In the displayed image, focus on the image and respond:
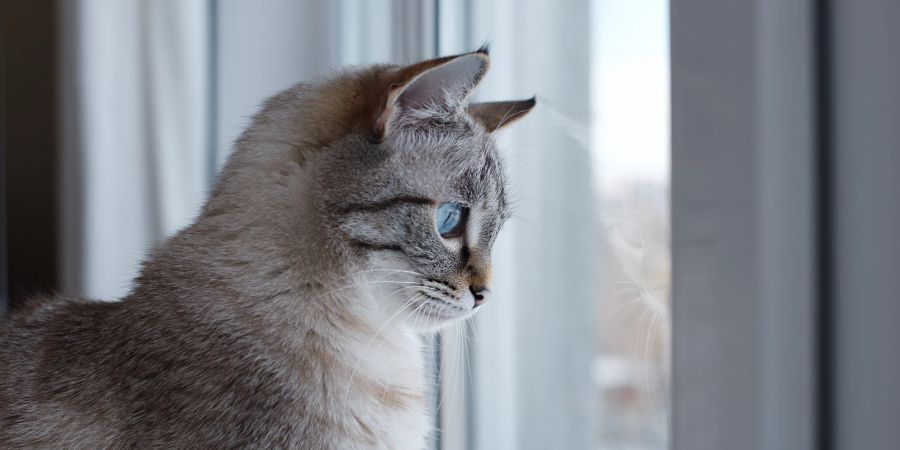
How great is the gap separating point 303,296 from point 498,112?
38cm

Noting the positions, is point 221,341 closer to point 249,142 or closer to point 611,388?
point 249,142

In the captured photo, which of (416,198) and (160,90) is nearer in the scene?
(416,198)

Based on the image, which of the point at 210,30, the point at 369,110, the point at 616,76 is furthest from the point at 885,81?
the point at 210,30

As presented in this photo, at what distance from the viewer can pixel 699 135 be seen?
0.65m

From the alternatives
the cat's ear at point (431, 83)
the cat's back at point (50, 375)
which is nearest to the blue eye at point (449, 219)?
the cat's ear at point (431, 83)

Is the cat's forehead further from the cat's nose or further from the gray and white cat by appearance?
the cat's nose

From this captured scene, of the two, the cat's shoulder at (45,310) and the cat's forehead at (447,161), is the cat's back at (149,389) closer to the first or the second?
the cat's shoulder at (45,310)

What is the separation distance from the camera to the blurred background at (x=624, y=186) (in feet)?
1.94

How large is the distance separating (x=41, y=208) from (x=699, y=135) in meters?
2.65

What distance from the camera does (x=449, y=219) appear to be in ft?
3.10

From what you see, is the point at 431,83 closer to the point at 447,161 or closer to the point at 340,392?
the point at 447,161

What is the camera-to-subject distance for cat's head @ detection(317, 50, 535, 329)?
2.93ft

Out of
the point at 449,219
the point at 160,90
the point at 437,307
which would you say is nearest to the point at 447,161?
the point at 449,219

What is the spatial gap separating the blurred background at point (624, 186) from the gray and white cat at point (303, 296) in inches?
7.3
